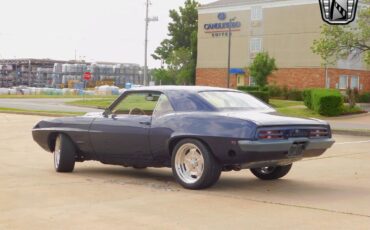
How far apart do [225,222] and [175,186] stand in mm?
2309

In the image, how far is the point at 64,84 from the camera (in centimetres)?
11344

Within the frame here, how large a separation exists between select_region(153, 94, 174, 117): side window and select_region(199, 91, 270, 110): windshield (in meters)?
0.47

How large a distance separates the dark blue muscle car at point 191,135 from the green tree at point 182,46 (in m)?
66.2

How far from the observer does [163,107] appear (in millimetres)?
8344

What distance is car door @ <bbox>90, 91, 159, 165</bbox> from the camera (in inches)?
328

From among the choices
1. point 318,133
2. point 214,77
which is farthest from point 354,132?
point 214,77

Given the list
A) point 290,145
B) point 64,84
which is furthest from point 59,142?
point 64,84

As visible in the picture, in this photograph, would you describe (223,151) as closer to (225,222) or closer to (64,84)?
(225,222)

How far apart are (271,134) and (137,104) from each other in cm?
243

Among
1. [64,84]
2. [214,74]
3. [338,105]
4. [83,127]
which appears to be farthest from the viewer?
[64,84]

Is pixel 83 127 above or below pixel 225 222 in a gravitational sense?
above

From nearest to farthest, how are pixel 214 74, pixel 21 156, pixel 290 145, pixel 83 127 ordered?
pixel 290 145
pixel 83 127
pixel 21 156
pixel 214 74

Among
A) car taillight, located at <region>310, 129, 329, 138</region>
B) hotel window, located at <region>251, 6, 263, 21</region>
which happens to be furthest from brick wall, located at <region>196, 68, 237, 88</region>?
car taillight, located at <region>310, 129, 329, 138</region>

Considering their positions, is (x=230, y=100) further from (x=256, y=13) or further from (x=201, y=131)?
(x=256, y=13)
